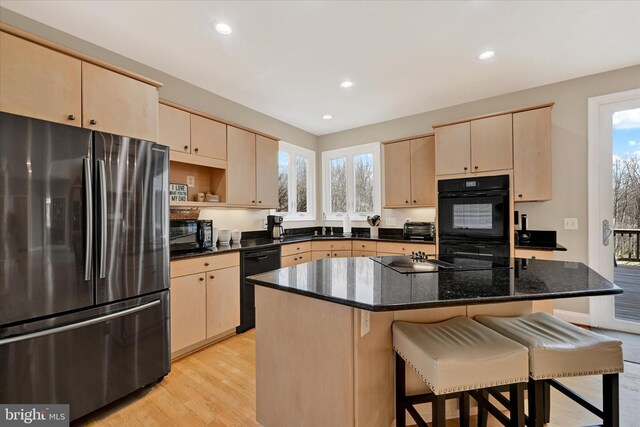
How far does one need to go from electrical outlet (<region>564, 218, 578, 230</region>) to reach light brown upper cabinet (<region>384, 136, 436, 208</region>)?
4.59 ft

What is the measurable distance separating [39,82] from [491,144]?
3936 mm

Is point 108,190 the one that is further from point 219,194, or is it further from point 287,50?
point 287,50

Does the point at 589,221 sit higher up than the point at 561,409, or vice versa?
the point at 589,221

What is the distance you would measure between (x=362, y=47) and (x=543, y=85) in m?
2.34

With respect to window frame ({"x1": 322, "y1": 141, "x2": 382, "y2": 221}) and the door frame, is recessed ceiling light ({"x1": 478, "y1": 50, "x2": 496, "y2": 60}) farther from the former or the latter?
window frame ({"x1": 322, "y1": 141, "x2": 382, "y2": 221})

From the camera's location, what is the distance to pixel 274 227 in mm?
4008

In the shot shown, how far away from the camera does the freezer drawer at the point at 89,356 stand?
4.89 ft

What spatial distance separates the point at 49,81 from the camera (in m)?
1.71

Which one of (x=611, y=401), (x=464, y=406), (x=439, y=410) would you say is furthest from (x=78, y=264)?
(x=611, y=401)

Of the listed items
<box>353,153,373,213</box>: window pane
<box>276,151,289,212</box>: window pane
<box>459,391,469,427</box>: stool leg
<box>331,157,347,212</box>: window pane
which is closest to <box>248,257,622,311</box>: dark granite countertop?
<box>459,391,469,427</box>: stool leg

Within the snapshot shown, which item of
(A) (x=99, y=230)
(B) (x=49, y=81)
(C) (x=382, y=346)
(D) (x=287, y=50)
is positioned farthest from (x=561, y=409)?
(B) (x=49, y=81)

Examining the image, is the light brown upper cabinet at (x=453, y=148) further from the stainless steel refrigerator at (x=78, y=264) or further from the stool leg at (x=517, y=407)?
the stainless steel refrigerator at (x=78, y=264)

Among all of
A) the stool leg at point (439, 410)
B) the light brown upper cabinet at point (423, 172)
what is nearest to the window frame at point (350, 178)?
the light brown upper cabinet at point (423, 172)

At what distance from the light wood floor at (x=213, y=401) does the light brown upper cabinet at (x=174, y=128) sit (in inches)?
78.3
